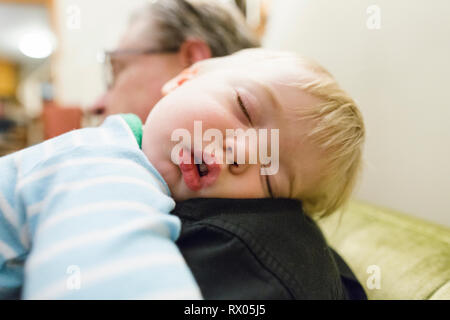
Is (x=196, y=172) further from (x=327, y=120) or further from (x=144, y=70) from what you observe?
(x=144, y=70)

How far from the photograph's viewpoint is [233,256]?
38 cm

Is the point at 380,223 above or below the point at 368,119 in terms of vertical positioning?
below

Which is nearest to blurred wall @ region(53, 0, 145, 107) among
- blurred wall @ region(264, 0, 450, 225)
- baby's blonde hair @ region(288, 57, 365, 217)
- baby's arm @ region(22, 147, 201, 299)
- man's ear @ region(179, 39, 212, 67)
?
man's ear @ region(179, 39, 212, 67)

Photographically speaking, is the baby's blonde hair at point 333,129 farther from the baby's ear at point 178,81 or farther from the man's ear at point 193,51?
the man's ear at point 193,51

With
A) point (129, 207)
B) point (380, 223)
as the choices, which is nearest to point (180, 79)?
point (129, 207)

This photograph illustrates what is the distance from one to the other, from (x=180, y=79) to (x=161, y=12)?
1.49 ft

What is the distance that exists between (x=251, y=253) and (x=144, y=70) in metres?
0.79

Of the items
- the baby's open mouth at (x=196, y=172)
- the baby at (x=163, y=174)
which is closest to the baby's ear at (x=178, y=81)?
the baby at (x=163, y=174)

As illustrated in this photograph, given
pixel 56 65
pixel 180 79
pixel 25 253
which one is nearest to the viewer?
pixel 25 253

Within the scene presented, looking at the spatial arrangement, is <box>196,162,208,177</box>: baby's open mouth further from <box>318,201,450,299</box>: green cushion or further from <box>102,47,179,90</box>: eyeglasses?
<box>102,47,179,90</box>: eyeglasses

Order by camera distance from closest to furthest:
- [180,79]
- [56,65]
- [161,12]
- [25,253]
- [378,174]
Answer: [25,253], [180,79], [378,174], [161,12], [56,65]

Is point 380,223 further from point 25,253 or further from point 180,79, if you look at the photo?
point 25,253

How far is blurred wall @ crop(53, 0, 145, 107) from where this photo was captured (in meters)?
2.37
